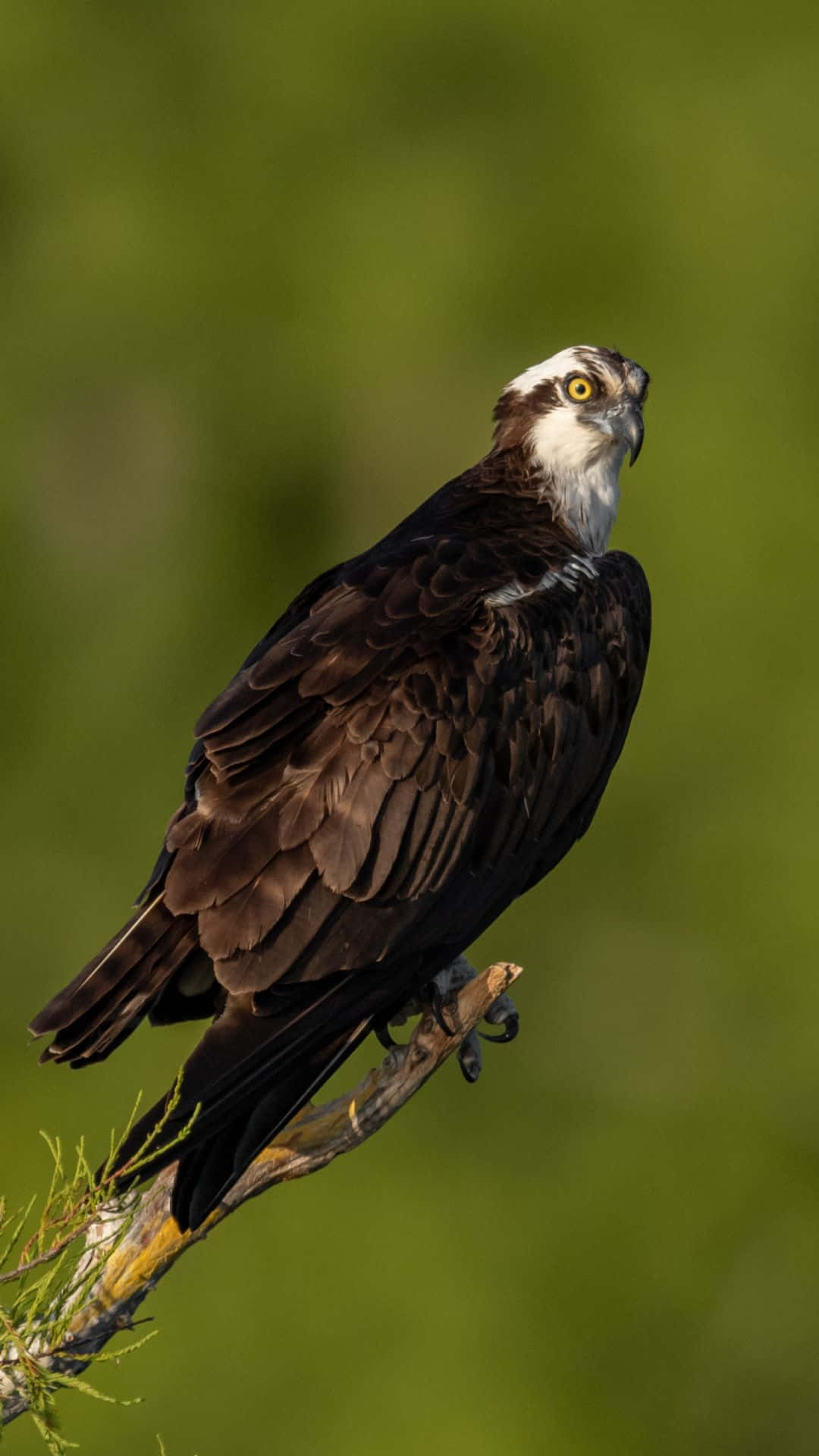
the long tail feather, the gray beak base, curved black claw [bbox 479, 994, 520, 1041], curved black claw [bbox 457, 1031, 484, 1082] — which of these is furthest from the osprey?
curved black claw [bbox 457, 1031, 484, 1082]

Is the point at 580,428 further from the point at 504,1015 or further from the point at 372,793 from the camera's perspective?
the point at 504,1015

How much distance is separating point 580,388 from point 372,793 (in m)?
2.40

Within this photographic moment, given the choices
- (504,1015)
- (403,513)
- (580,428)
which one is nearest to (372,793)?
(504,1015)

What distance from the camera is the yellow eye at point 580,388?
9078 mm

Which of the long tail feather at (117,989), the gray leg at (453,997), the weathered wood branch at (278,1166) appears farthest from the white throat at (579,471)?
the long tail feather at (117,989)

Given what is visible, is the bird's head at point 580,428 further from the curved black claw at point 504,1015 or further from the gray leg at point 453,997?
the curved black claw at point 504,1015

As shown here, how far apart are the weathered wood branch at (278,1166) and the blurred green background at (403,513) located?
1937 cm

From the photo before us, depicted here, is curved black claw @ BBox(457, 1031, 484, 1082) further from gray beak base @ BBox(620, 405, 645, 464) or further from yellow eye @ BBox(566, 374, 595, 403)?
yellow eye @ BBox(566, 374, 595, 403)

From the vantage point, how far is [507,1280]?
29.5 meters

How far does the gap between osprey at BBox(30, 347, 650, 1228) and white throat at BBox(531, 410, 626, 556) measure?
0.01 meters

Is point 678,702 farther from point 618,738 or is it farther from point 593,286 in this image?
point 618,738

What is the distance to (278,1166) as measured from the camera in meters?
6.92

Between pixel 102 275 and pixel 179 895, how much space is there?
109ft

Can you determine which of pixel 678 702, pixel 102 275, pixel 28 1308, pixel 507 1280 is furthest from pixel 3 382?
pixel 28 1308
